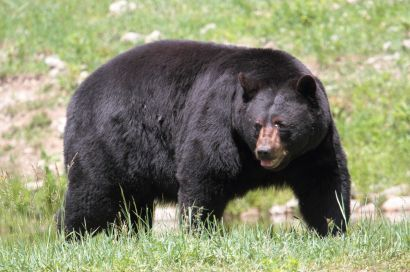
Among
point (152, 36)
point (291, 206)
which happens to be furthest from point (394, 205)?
point (152, 36)

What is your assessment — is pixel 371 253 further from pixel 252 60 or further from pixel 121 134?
pixel 121 134

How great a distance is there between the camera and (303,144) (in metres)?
7.18

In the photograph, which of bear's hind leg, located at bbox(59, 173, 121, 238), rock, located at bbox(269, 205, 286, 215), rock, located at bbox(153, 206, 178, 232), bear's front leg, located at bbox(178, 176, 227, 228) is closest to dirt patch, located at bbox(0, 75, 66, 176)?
rock, located at bbox(153, 206, 178, 232)

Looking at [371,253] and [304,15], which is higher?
[304,15]

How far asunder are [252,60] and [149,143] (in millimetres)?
1231

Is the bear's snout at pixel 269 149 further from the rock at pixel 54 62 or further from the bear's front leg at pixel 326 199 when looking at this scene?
the rock at pixel 54 62

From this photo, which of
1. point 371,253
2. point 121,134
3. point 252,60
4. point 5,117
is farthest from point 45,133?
point 371,253

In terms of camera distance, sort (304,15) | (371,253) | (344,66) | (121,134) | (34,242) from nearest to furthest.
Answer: (371,253)
(34,242)
(121,134)
(344,66)
(304,15)

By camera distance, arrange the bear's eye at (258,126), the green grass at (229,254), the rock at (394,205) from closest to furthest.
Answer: the green grass at (229,254)
the bear's eye at (258,126)
the rock at (394,205)

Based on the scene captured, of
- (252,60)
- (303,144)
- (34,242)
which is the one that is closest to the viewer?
(34,242)

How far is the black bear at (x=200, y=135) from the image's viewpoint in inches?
284

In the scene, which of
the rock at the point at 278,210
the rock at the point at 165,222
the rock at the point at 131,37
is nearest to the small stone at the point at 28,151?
the rock at the point at 131,37

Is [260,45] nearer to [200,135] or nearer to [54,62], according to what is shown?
[54,62]

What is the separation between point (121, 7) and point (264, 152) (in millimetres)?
10881
